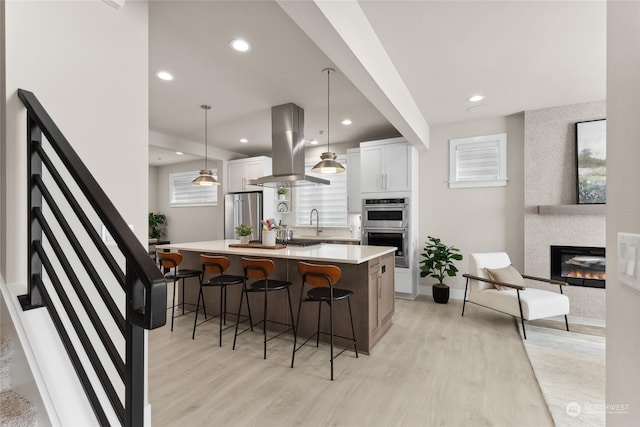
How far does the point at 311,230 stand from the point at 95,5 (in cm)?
522

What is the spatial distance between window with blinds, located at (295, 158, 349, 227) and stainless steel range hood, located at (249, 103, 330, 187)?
187 centimetres

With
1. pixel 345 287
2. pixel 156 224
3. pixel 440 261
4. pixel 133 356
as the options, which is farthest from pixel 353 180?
pixel 156 224

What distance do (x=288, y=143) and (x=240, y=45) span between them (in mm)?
1546

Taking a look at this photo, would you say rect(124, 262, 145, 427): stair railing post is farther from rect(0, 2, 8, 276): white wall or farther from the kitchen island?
the kitchen island

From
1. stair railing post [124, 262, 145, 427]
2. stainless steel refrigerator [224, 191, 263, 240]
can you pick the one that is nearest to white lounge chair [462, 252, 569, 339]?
stair railing post [124, 262, 145, 427]

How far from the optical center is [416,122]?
13.5 feet

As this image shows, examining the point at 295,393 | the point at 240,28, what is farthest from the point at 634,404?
the point at 240,28

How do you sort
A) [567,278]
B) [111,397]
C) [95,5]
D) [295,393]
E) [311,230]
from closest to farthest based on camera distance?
1. [111,397]
2. [95,5]
3. [295,393]
4. [567,278]
5. [311,230]

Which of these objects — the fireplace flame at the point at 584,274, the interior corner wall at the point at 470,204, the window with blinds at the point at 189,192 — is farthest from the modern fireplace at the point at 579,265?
the window with blinds at the point at 189,192

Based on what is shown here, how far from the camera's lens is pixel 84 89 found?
4.76ft

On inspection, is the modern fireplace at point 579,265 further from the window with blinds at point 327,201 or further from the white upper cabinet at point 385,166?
the window with blinds at point 327,201

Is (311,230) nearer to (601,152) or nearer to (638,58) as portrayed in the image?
(601,152)

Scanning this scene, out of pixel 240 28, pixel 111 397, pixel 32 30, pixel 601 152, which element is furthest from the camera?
pixel 601 152

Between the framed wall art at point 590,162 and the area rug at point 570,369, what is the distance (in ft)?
5.31
